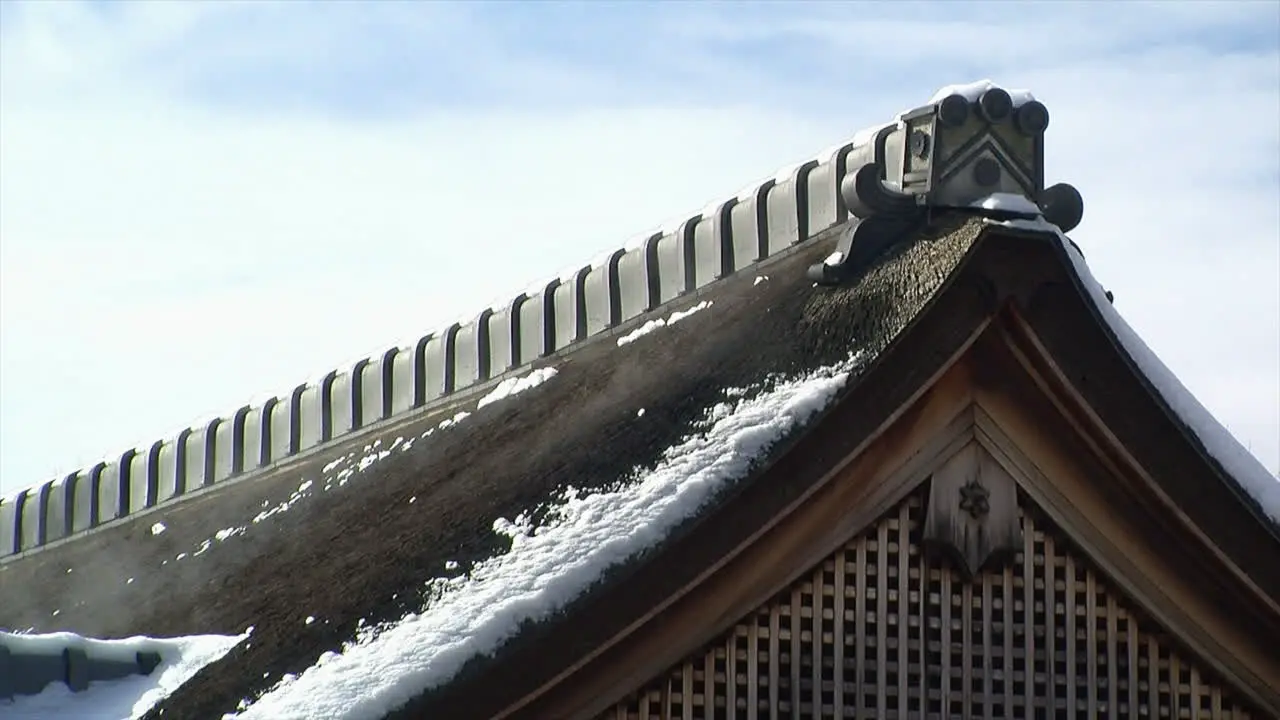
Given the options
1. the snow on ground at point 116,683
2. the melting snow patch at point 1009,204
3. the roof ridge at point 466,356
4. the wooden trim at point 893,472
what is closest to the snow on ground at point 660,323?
the roof ridge at point 466,356

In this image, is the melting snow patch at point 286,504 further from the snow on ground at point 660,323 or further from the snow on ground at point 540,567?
the snow on ground at point 540,567

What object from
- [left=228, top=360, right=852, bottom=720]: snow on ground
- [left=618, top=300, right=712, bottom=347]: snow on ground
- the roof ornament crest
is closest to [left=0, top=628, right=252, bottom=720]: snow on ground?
[left=228, top=360, right=852, bottom=720]: snow on ground

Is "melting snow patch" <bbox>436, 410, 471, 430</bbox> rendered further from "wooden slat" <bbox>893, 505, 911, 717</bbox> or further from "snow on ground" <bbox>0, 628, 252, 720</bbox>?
"wooden slat" <bbox>893, 505, 911, 717</bbox>

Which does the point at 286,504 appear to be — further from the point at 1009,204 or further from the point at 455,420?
the point at 1009,204

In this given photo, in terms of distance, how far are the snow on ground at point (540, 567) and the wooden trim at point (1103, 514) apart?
53 cm

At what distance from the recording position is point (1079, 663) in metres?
6.20

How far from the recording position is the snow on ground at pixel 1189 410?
609cm

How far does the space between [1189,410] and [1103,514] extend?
393mm

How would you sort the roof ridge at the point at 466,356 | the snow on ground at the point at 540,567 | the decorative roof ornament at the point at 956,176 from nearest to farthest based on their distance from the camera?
the snow on ground at the point at 540,567 < the decorative roof ornament at the point at 956,176 < the roof ridge at the point at 466,356

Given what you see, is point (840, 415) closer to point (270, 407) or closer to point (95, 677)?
point (95, 677)

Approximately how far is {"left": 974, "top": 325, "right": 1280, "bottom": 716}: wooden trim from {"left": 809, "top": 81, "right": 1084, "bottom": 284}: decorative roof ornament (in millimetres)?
567

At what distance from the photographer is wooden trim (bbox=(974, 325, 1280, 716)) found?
6113mm

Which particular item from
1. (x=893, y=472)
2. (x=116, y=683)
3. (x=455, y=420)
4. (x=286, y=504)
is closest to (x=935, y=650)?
(x=893, y=472)

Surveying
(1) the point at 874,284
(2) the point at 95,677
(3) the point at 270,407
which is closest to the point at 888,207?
(1) the point at 874,284
